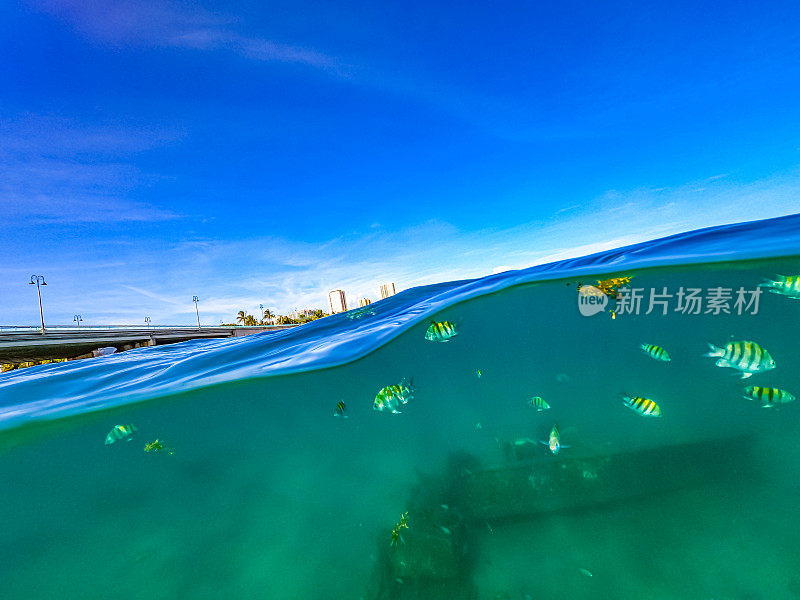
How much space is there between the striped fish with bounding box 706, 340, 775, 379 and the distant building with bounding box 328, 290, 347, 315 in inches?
652

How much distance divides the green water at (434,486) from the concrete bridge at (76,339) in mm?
20242

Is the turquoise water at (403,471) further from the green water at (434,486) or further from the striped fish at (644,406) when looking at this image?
the striped fish at (644,406)

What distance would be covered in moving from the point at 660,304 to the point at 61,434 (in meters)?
17.3

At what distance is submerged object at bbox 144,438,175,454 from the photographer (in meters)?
9.07

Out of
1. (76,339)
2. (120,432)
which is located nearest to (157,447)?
(120,432)

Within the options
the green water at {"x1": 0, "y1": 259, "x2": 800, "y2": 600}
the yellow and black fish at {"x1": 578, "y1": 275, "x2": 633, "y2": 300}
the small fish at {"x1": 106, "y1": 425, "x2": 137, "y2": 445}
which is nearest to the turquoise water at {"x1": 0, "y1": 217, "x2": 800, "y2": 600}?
the green water at {"x1": 0, "y1": 259, "x2": 800, "y2": 600}

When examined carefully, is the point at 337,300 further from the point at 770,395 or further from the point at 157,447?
the point at 770,395

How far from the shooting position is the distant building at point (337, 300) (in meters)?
19.7

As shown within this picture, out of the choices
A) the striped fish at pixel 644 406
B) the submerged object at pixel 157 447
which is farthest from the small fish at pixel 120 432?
the striped fish at pixel 644 406

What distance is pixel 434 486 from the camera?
7.78m

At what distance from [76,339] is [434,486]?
4484 centimetres

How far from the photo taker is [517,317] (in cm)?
1145

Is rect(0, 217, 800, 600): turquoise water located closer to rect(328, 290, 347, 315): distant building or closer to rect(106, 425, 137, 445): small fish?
rect(106, 425, 137, 445): small fish

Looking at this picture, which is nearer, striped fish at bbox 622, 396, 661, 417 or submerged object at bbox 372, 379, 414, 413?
striped fish at bbox 622, 396, 661, 417
